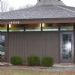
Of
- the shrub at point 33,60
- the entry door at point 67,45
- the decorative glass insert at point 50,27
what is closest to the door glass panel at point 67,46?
the entry door at point 67,45

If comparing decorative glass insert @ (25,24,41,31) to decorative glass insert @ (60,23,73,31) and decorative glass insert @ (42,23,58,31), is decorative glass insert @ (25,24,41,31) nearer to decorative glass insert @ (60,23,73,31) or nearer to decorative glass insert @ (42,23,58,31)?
decorative glass insert @ (42,23,58,31)

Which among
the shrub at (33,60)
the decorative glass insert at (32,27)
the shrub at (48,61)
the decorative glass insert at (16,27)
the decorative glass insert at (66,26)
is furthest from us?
the decorative glass insert at (16,27)

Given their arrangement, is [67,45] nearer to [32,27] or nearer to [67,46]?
[67,46]

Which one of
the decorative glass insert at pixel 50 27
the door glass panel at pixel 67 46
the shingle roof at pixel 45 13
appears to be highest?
the shingle roof at pixel 45 13

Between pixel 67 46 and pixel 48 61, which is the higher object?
pixel 67 46

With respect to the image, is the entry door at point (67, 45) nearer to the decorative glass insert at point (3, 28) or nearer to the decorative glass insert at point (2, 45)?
the decorative glass insert at point (3, 28)

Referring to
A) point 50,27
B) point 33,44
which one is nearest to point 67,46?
point 50,27

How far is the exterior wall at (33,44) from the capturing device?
73.7ft

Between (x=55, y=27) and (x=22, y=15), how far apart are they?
2.41m

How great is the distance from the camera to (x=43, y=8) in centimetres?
2527

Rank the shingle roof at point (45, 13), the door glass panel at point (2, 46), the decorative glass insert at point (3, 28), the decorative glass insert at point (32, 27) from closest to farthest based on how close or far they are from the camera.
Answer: the shingle roof at point (45, 13) → the decorative glass insert at point (32, 27) → the decorative glass insert at point (3, 28) → the door glass panel at point (2, 46)

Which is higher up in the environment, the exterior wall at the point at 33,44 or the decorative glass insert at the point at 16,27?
the decorative glass insert at the point at 16,27

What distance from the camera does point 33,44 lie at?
74.5ft

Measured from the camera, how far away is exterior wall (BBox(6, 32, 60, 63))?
885 inches
